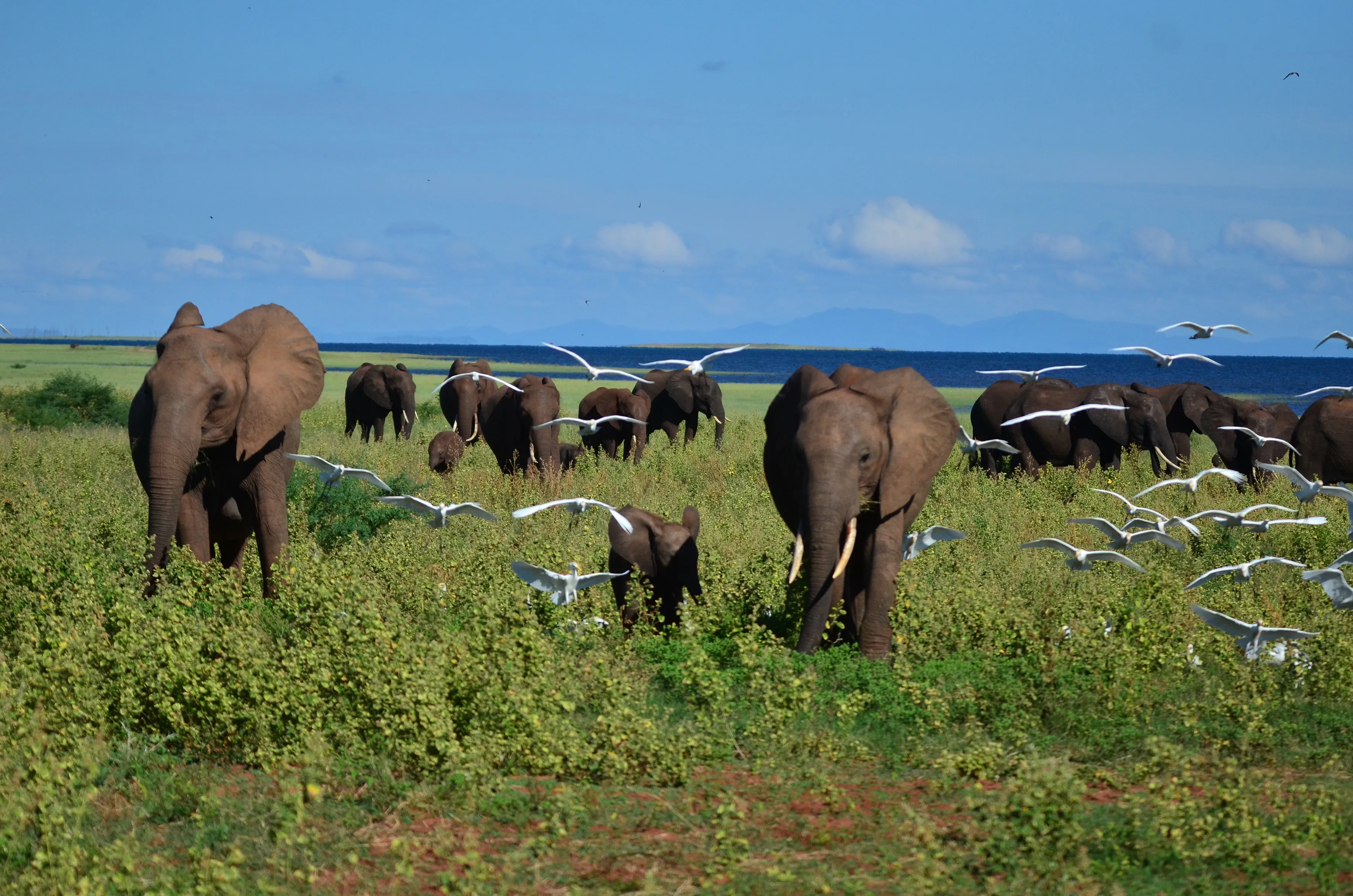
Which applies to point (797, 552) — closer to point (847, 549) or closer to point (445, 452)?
point (847, 549)

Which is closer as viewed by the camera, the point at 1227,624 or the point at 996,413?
the point at 1227,624

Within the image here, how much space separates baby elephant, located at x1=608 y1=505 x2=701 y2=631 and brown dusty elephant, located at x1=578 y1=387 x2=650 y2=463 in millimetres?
11581

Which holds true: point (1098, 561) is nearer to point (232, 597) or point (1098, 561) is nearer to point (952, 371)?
point (232, 597)

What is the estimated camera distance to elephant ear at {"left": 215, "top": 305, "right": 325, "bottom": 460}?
30.1 ft

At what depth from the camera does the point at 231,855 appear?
15.5ft

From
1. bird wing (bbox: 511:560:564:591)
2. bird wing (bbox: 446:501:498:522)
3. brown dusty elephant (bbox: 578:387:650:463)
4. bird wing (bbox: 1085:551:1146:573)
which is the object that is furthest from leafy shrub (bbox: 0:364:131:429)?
bird wing (bbox: 1085:551:1146:573)

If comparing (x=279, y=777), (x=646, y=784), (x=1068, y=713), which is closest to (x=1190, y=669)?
(x=1068, y=713)

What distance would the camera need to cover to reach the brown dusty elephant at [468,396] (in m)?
23.0

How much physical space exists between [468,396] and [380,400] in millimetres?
4354

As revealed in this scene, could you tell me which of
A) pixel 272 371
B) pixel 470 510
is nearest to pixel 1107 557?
pixel 470 510

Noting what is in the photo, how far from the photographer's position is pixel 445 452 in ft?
64.6

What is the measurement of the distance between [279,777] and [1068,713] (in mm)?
4197

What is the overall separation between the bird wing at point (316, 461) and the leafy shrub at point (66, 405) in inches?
744

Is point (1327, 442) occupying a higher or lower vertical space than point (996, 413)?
lower
